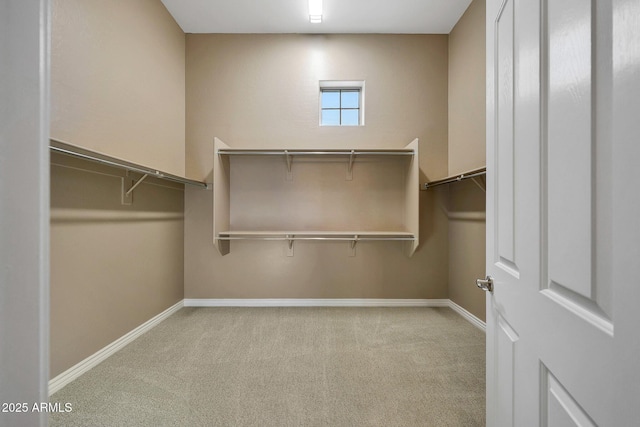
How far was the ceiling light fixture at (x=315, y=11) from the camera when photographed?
2697mm

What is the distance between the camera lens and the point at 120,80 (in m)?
2.20

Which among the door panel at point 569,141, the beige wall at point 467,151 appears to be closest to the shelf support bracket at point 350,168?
the beige wall at point 467,151

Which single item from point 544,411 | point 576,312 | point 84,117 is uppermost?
point 84,117

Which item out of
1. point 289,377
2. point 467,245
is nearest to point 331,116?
point 467,245

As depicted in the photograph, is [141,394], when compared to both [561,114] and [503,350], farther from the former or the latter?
[561,114]

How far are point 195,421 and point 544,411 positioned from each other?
1460mm

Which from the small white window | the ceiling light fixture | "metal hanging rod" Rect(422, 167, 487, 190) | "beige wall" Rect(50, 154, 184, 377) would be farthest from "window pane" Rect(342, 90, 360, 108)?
"beige wall" Rect(50, 154, 184, 377)

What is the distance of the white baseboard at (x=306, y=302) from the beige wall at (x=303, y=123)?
0.05m

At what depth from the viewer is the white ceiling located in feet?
9.08

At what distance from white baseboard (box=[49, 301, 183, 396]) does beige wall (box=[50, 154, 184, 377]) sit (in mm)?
36

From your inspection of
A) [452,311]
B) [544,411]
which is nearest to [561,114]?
[544,411]

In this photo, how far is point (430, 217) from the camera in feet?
10.6

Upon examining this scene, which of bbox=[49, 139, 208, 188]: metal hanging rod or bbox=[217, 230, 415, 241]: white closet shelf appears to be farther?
bbox=[217, 230, 415, 241]: white closet shelf

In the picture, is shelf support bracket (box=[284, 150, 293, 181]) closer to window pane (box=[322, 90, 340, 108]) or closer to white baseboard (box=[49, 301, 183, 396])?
window pane (box=[322, 90, 340, 108])
